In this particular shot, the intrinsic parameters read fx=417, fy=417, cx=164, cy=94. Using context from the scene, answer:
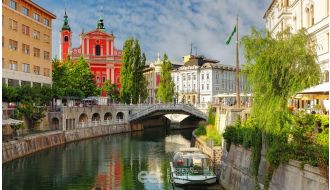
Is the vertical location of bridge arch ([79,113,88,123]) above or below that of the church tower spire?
below

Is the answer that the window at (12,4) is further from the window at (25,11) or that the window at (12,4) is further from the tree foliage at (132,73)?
the tree foliage at (132,73)

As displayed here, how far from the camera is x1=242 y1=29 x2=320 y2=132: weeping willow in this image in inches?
904

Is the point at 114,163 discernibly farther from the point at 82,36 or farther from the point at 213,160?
the point at 82,36

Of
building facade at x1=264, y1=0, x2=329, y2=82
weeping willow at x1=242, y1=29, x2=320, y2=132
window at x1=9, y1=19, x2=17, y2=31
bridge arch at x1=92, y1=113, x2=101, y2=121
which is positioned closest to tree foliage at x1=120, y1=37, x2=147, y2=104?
bridge arch at x1=92, y1=113, x2=101, y2=121

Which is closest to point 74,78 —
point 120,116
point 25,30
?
point 120,116

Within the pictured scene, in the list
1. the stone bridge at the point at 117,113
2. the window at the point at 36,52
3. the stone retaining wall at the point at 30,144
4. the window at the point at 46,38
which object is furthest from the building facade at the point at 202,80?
the stone retaining wall at the point at 30,144

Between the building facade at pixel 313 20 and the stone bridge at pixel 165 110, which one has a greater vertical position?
the building facade at pixel 313 20

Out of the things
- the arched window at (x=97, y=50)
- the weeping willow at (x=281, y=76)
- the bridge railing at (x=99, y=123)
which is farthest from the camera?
the arched window at (x=97, y=50)

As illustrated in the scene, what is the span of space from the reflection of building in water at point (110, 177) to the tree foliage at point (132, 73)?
127 ft

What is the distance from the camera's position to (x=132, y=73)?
84.8 meters

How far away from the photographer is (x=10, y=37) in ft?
193

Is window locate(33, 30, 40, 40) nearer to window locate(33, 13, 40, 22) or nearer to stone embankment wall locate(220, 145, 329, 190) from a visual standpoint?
window locate(33, 13, 40, 22)

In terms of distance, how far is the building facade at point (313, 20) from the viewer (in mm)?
34062

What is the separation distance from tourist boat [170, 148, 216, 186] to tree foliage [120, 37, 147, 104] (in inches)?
1848
